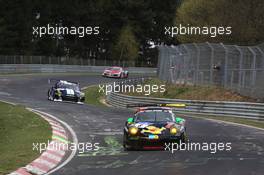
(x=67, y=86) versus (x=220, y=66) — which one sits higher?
(x=220, y=66)

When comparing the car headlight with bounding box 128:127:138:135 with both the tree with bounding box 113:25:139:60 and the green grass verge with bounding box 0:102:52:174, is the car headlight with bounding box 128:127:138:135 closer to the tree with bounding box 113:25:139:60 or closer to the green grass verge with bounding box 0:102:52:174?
the green grass verge with bounding box 0:102:52:174

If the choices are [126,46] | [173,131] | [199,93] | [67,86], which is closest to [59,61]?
[126,46]

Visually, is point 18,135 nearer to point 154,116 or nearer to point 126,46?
point 154,116

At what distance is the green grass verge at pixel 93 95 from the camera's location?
42.0m

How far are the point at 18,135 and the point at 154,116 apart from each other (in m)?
5.27

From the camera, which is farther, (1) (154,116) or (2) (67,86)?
(2) (67,86)

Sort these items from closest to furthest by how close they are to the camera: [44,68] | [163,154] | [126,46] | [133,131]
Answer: [163,154] < [133,131] < [44,68] < [126,46]

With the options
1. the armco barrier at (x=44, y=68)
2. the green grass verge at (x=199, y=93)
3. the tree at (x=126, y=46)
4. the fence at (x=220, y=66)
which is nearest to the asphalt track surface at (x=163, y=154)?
the fence at (x=220, y=66)

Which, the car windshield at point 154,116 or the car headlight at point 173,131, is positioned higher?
the car windshield at point 154,116

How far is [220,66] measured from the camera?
31781 millimetres

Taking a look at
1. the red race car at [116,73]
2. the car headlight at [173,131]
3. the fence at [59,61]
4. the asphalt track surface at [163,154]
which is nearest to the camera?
the asphalt track surface at [163,154]

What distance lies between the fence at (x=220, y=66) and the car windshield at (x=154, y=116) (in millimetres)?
12084

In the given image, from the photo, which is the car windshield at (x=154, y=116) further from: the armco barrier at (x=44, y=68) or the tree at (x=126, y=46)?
the tree at (x=126, y=46)

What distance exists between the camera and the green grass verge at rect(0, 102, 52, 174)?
13.4 meters
